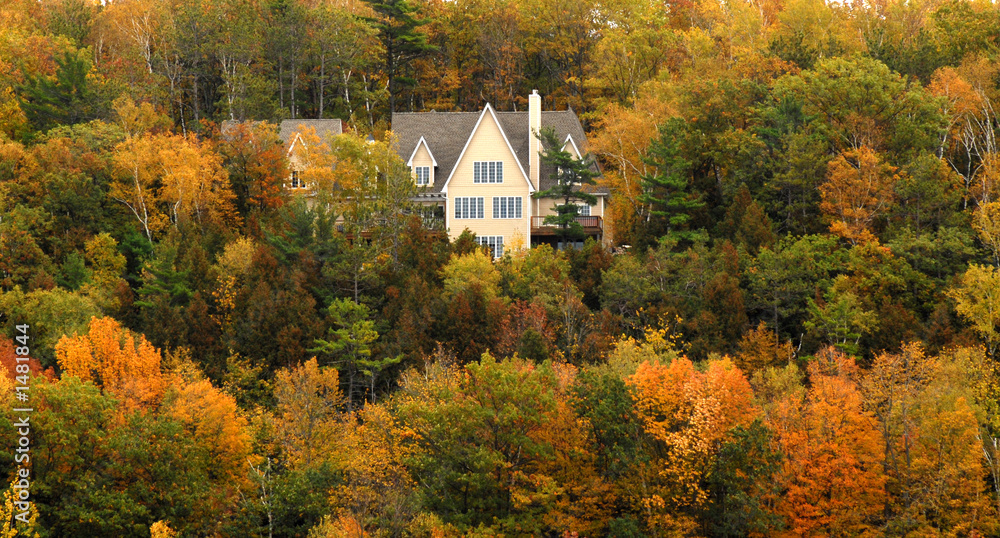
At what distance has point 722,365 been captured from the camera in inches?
2069

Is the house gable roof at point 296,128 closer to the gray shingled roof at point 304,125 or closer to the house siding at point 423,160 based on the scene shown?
the gray shingled roof at point 304,125

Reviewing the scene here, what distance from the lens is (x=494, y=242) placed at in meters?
74.6

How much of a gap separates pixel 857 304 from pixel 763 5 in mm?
46203

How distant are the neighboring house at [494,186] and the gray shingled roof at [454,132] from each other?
0.10 metres

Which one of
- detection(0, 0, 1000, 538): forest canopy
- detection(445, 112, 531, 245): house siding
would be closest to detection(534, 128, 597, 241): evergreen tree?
detection(445, 112, 531, 245): house siding

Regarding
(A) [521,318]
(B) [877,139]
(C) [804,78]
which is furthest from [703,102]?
(A) [521,318]

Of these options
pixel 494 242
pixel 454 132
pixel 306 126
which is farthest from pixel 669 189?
pixel 306 126

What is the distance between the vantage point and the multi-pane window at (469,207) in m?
75.1

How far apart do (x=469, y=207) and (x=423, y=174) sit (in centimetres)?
475

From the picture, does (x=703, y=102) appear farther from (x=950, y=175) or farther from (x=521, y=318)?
(x=521, y=318)

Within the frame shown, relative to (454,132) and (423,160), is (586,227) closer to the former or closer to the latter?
(423,160)

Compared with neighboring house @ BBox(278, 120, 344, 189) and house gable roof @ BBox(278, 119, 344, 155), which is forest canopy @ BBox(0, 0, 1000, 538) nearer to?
neighboring house @ BBox(278, 120, 344, 189)

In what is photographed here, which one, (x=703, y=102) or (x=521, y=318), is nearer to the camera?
(x=521, y=318)

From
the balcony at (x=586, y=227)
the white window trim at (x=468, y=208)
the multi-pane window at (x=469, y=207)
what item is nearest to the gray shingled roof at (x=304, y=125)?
the white window trim at (x=468, y=208)
